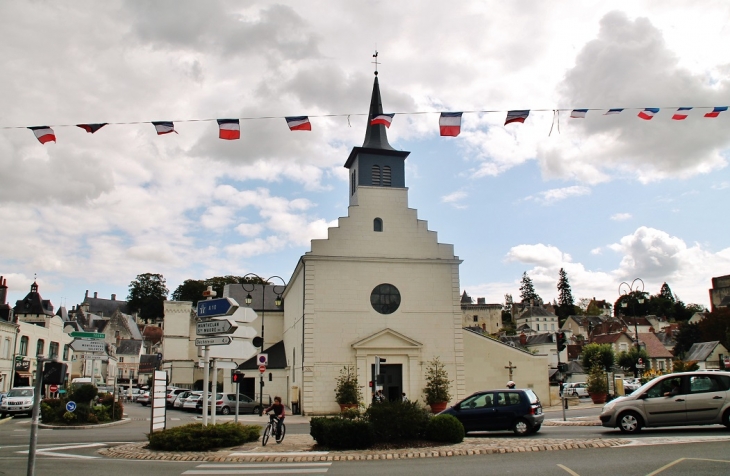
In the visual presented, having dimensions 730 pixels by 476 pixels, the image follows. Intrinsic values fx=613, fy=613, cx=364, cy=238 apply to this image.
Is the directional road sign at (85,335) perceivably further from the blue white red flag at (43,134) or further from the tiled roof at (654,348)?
the tiled roof at (654,348)

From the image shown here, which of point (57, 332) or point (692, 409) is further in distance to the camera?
point (57, 332)

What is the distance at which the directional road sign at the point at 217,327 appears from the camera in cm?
1567

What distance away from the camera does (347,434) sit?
14969mm

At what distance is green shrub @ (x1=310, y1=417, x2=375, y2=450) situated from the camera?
1495 centimetres

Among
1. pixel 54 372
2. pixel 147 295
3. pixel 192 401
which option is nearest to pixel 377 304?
pixel 192 401

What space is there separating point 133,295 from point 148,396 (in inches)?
3083

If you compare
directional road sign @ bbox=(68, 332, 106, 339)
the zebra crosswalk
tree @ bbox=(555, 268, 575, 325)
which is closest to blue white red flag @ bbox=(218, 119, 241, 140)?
the zebra crosswalk

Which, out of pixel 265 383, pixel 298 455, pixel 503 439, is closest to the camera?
pixel 298 455

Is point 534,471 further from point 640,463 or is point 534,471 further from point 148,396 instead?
point 148,396

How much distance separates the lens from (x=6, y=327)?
1805 inches

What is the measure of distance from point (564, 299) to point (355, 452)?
538 ft

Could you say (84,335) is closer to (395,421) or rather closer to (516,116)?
(395,421)

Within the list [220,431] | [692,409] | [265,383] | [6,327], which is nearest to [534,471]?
[692,409]

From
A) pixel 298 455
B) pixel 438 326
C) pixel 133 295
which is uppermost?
pixel 133 295
